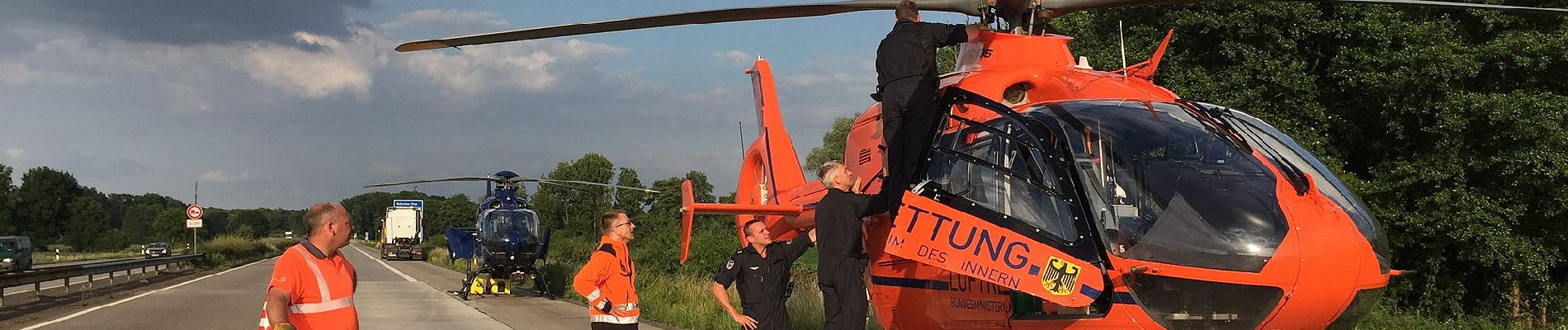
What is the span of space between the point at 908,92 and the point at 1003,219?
111 cm

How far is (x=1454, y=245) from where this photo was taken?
19.9 metres

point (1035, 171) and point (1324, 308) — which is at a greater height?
point (1035, 171)

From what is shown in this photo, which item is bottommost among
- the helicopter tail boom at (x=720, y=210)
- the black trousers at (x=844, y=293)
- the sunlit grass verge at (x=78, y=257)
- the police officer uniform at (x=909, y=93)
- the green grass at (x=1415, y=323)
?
the green grass at (x=1415, y=323)

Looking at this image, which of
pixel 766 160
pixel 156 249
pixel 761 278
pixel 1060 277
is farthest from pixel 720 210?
pixel 156 249

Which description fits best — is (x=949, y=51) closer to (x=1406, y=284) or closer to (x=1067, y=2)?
(x=1406, y=284)

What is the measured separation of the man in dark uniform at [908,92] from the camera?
700 centimetres

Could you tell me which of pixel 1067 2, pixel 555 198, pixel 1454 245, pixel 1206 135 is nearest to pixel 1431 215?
pixel 1454 245

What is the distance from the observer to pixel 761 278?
8.56 m

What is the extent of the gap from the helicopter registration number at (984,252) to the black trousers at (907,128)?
0.40 m

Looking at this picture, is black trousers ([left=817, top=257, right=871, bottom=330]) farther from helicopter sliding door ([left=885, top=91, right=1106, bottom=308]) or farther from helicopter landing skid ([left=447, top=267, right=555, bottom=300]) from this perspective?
helicopter landing skid ([left=447, top=267, right=555, bottom=300])

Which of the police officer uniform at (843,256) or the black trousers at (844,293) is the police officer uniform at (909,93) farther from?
the black trousers at (844,293)

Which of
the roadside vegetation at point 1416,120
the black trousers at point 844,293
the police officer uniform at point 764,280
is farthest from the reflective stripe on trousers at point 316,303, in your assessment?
the roadside vegetation at point 1416,120

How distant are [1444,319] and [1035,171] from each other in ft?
61.1

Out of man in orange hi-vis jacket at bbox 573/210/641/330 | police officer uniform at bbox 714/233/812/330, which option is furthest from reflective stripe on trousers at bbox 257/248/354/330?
police officer uniform at bbox 714/233/812/330
